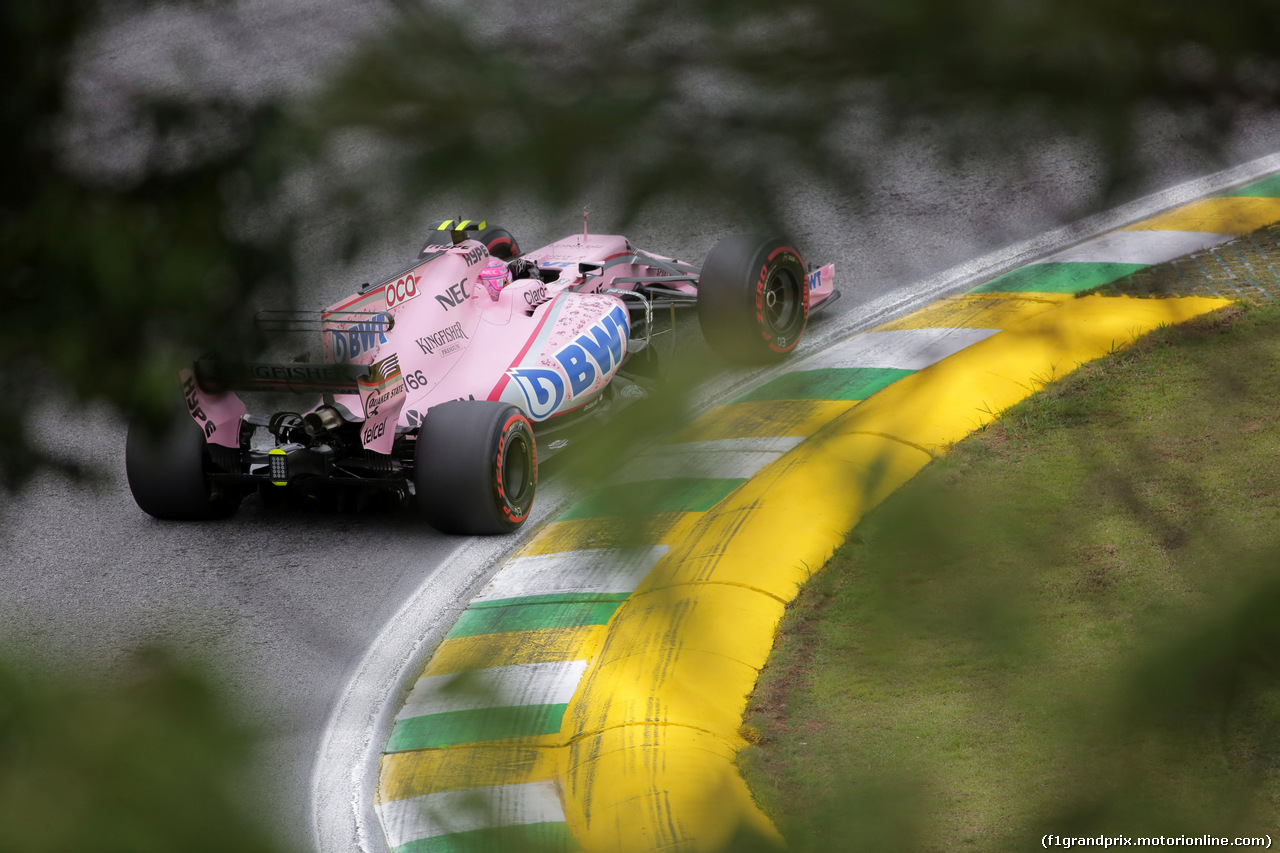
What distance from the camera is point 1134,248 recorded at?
1.12 meters

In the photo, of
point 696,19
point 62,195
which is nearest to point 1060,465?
point 696,19

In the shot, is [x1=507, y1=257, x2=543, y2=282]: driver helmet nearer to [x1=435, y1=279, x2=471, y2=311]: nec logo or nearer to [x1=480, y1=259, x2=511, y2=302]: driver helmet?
[x1=480, y1=259, x2=511, y2=302]: driver helmet

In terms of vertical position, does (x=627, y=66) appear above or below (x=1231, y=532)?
above

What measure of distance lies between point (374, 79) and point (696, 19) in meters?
0.28

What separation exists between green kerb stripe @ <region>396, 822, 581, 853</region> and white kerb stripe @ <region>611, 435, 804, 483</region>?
1.02ft

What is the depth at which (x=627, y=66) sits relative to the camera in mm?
986

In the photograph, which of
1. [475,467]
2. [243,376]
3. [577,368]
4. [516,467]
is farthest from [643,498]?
[577,368]

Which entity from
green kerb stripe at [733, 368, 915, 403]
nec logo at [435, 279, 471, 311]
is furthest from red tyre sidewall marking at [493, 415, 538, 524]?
green kerb stripe at [733, 368, 915, 403]

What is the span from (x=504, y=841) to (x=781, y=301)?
974 millimetres

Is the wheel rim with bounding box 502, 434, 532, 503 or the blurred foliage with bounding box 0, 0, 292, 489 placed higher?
the blurred foliage with bounding box 0, 0, 292, 489

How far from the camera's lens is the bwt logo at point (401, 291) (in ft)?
19.7

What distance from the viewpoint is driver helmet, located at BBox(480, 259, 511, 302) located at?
670cm

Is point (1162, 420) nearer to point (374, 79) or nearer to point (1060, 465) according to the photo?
point (1060, 465)

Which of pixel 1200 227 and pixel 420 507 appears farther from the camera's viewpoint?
pixel 420 507
